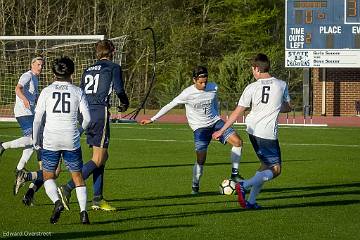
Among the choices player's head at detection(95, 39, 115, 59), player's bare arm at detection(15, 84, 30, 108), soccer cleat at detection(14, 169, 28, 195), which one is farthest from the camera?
player's bare arm at detection(15, 84, 30, 108)

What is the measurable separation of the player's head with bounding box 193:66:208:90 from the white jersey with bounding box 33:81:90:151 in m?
3.83

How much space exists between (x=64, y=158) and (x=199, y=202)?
2837 millimetres

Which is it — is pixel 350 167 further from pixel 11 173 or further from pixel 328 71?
pixel 328 71

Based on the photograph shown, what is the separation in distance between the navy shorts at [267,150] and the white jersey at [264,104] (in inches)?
2.4

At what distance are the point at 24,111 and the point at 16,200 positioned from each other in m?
2.38

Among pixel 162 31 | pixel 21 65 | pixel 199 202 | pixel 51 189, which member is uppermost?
pixel 162 31

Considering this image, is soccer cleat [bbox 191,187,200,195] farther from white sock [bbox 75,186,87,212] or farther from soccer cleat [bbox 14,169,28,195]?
white sock [bbox 75,186,87,212]

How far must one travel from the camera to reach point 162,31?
55.0 meters

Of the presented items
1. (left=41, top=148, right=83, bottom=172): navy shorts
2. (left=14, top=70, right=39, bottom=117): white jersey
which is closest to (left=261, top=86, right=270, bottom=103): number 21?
(left=41, top=148, right=83, bottom=172): navy shorts

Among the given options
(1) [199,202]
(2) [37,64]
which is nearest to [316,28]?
(2) [37,64]

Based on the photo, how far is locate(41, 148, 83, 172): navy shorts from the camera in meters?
10.6

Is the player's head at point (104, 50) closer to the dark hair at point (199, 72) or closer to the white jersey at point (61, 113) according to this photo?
the white jersey at point (61, 113)

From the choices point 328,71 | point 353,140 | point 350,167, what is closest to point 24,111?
point 350,167

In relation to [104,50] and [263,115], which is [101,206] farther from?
[263,115]
